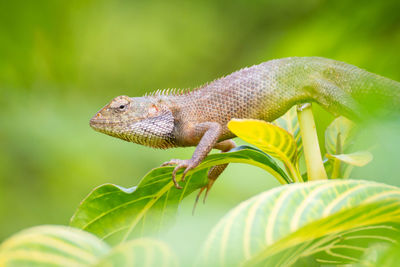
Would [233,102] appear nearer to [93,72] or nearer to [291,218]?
[291,218]

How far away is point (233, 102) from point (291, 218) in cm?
134

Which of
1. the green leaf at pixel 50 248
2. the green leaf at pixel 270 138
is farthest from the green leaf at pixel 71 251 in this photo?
the green leaf at pixel 270 138

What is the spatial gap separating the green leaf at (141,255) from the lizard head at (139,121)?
1.66 meters

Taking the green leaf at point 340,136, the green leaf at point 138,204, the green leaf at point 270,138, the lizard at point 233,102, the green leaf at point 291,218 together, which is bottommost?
the green leaf at point 291,218

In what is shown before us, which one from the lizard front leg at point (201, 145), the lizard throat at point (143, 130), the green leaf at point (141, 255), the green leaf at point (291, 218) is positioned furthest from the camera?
the lizard throat at point (143, 130)

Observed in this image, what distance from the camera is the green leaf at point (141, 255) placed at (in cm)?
66

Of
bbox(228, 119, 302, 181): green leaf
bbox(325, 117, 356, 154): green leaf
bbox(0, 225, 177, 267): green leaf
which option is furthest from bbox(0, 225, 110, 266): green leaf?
bbox(325, 117, 356, 154): green leaf

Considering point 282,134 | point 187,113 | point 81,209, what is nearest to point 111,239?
point 81,209

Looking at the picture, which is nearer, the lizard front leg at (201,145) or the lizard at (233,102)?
the lizard front leg at (201,145)

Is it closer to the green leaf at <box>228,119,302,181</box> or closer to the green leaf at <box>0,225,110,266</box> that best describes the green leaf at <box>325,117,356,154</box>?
the green leaf at <box>228,119,302,181</box>

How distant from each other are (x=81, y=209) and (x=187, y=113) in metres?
0.98

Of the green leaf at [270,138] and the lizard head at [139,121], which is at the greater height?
the lizard head at [139,121]

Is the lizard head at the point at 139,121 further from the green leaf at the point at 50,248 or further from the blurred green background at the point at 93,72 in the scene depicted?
the green leaf at the point at 50,248

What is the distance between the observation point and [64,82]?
15.5 ft
